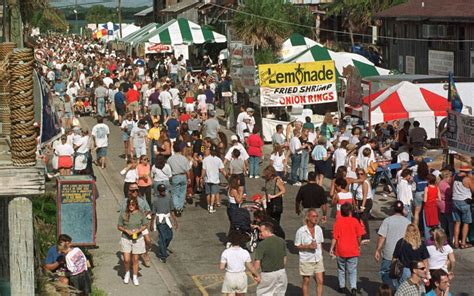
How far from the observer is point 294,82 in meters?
29.0

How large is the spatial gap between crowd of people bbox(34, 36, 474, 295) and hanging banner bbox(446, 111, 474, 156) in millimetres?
503

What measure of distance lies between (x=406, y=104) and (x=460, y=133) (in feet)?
17.6

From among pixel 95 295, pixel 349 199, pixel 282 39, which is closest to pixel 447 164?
pixel 349 199

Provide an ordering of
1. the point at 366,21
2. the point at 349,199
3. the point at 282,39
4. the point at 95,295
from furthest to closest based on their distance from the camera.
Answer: the point at 366,21 → the point at 282,39 → the point at 349,199 → the point at 95,295

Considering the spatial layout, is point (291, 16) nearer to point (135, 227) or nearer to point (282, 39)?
point (282, 39)

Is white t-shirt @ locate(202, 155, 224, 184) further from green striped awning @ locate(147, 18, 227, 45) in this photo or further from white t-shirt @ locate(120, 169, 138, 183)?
green striped awning @ locate(147, 18, 227, 45)

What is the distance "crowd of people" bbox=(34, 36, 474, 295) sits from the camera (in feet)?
43.3

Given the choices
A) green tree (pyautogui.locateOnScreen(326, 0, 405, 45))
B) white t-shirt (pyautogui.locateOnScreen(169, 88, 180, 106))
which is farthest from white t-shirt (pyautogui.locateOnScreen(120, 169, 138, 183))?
green tree (pyautogui.locateOnScreen(326, 0, 405, 45))

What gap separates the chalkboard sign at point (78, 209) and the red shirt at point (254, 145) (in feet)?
24.8

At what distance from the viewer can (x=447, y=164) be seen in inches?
781

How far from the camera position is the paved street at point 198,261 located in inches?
613

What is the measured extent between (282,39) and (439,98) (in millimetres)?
15991

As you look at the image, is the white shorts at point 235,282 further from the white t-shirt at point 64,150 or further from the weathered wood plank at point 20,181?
the white t-shirt at point 64,150

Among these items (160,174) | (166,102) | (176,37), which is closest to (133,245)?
(160,174)
